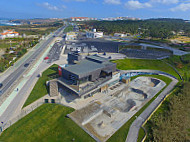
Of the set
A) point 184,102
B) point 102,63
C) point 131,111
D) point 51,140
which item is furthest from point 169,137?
point 102,63

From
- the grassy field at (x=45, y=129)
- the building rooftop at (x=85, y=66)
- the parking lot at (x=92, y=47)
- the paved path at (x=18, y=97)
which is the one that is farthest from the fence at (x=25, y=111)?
the parking lot at (x=92, y=47)

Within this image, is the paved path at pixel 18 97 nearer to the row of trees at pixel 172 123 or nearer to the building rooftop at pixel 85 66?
the building rooftop at pixel 85 66

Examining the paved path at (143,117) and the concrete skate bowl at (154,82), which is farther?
the concrete skate bowl at (154,82)

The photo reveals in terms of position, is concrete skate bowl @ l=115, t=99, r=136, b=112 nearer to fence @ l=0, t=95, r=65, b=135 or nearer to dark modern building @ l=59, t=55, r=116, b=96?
dark modern building @ l=59, t=55, r=116, b=96

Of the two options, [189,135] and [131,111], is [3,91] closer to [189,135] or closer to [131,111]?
[131,111]

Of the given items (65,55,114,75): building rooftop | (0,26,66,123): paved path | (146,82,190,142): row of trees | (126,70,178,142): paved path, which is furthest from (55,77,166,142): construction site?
(0,26,66,123): paved path

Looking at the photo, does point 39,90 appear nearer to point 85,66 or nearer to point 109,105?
point 85,66
